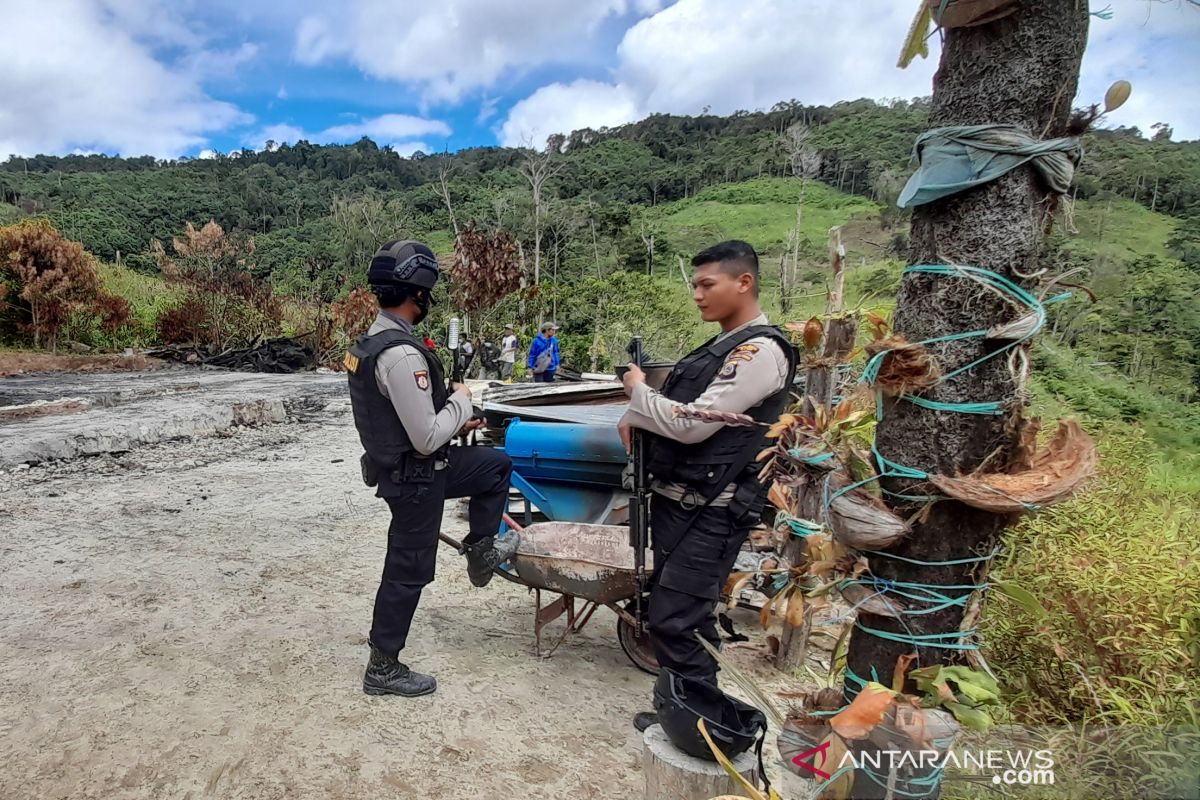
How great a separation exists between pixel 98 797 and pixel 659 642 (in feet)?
6.63

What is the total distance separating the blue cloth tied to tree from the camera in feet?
4.57

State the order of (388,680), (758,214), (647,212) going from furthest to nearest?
1. (647,212)
2. (758,214)
3. (388,680)

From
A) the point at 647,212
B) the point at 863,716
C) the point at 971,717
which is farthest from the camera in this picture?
the point at 647,212

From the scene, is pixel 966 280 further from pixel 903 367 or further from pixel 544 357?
pixel 544 357

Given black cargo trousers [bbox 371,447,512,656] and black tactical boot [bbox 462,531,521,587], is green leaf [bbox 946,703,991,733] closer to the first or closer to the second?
black cargo trousers [bbox 371,447,512,656]

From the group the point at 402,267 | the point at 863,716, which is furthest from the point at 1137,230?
the point at 863,716

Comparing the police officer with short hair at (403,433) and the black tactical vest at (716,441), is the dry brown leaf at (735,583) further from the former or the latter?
the police officer with short hair at (403,433)

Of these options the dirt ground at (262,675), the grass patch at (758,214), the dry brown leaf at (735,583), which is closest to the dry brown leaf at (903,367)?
the dry brown leaf at (735,583)

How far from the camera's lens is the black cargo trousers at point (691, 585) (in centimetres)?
234

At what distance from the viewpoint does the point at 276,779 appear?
2455 mm

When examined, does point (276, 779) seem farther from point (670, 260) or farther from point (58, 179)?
point (58, 179)

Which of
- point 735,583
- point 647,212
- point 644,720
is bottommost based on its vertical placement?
point 644,720

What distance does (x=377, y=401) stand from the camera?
2750 mm

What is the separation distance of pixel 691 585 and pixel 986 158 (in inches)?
61.7
